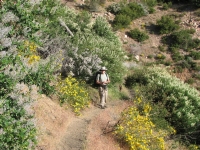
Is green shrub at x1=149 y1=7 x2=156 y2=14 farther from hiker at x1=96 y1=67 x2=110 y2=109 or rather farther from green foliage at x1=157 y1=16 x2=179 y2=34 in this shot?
hiker at x1=96 y1=67 x2=110 y2=109

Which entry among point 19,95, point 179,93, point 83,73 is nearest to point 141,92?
point 179,93

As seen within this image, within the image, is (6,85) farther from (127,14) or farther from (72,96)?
(127,14)

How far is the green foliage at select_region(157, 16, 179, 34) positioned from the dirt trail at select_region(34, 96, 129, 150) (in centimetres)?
1365

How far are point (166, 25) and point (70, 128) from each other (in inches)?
645

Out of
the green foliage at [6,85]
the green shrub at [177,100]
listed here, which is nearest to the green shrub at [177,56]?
the green shrub at [177,100]

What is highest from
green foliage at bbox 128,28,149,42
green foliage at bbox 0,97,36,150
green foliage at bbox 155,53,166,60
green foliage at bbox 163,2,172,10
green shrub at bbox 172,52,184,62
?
green foliage at bbox 0,97,36,150

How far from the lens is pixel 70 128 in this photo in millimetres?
12258

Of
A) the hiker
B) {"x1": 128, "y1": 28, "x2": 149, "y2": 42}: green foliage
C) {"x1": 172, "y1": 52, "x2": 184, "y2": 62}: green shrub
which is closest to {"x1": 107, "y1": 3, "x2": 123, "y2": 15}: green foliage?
{"x1": 128, "y1": 28, "x2": 149, "y2": 42}: green foliage

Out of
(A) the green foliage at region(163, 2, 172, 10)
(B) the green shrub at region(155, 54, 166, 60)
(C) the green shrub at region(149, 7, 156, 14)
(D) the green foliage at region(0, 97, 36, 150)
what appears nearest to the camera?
(D) the green foliage at region(0, 97, 36, 150)

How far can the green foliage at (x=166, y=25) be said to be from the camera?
84.9 feet

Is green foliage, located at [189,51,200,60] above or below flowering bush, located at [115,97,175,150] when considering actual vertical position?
below

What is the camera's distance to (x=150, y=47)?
2495 cm

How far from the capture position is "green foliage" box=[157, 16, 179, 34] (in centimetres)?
2588

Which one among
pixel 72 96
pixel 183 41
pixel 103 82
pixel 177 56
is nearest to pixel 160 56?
pixel 177 56
